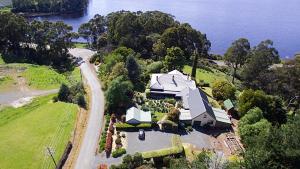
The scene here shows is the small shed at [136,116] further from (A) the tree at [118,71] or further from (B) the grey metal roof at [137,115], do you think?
(A) the tree at [118,71]

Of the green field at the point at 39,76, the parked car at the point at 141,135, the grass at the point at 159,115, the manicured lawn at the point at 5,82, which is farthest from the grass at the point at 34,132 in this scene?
the grass at the point at 159,115

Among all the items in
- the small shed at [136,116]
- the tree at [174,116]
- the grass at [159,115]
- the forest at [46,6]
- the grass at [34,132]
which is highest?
the tree at [174,116]

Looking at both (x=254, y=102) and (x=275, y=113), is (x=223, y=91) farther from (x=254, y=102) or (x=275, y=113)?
(x=275, y=113)

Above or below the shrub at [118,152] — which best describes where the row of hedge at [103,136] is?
below

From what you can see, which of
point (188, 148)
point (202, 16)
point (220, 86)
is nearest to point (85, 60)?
point (220, 86)

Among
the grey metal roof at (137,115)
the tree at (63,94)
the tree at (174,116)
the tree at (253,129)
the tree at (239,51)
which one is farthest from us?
the tree at (239,51)

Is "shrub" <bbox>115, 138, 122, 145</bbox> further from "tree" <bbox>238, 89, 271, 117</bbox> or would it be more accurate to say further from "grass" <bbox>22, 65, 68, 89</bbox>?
"grass" <bbox>22, 65, 68, 89</bbox>

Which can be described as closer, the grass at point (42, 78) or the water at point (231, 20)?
the grass at point (42, 78)
